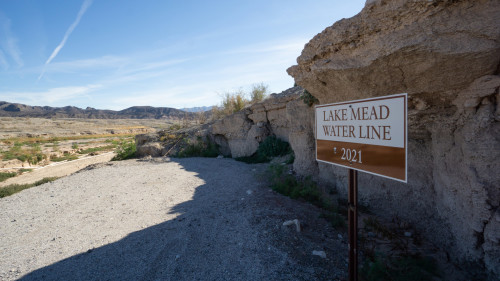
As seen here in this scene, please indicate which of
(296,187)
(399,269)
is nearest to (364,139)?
(399,269)

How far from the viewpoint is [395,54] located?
116 inches

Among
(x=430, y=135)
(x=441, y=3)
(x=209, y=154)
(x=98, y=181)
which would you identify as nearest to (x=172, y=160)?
(x=209, y=154)

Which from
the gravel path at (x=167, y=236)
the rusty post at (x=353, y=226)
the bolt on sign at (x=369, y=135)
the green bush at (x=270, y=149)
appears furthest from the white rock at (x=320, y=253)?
the green bush at (x=270, y=149)

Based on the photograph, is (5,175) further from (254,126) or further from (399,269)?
(399,269)

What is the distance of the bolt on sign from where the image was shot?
1833mm

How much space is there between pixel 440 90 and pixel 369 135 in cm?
164

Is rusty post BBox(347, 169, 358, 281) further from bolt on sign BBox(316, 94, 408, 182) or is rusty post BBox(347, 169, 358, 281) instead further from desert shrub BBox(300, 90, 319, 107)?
desert shrub BBox(300, 90, 319, 107)

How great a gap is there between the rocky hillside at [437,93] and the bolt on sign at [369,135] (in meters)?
1.21

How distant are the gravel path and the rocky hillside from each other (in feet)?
4.20

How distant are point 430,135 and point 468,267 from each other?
5.29ft

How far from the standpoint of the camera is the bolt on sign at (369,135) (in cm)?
183

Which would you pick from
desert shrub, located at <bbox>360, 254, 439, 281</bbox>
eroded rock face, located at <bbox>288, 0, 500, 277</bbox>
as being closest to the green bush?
eroded rock face, located at <bbox>288, 0, 500, 277</bbox>

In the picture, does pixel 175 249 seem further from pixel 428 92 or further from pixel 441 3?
pixel 441 3

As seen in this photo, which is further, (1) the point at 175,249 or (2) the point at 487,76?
(1) the point at 175,249
